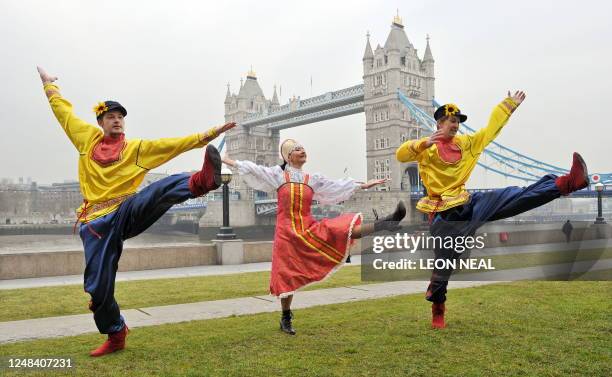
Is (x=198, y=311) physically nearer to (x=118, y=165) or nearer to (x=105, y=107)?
(x=118, y=165)

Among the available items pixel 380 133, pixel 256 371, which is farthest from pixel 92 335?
pixel 380 133

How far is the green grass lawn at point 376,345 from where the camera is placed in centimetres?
395

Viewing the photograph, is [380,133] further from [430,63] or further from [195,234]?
[195,234]

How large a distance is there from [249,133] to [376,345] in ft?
316

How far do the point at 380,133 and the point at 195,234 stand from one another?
31.2 meters

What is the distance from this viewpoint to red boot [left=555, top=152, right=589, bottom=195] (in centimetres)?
436

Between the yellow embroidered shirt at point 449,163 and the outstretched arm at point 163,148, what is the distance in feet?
6.72

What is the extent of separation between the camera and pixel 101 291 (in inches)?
172

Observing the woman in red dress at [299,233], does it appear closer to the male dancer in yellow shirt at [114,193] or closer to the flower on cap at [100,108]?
the male dancer in yellow shirt at [114,193]

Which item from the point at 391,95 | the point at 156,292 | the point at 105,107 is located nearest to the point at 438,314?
the point at 105,107

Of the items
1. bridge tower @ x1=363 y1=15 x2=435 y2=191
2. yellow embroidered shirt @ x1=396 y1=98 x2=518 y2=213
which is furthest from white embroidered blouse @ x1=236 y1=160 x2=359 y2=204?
bridge tower @ x1=363 y1=15 x2=435 y2=191

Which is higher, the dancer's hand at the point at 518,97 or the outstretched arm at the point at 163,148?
the dancer's hand at the point at 518,97

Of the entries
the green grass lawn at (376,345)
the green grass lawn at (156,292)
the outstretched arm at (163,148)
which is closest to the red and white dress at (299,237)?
the green grass lawn at (376,345)

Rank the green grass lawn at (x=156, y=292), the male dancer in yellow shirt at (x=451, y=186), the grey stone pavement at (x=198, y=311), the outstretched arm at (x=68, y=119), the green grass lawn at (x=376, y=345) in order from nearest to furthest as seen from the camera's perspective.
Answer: the green grass lawn at (x=376, y=345) < the outstretched arm at (x=68, y=119) < the male dancer in yellow shirt at (x=451, y=186) < the grey stone pavement at (x=198, y=311) < the green grass lawn at (x=156, y=292)
